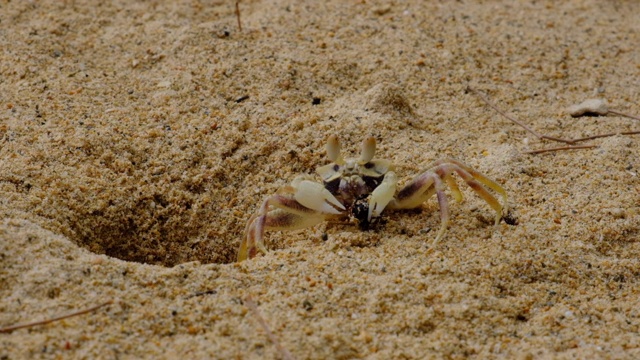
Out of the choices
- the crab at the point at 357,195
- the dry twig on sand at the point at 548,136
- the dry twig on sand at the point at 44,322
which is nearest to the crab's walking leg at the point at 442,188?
the crab at the point at 357,195

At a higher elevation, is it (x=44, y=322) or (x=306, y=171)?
(x=44, y=322)

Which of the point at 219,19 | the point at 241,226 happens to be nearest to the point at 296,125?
the point at 241,226

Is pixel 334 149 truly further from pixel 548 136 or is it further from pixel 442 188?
pixel 548 136

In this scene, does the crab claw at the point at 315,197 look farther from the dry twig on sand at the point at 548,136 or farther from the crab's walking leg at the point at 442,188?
the dry twig on sand at the point at 548,136

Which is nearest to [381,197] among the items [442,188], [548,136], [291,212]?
[442,188]

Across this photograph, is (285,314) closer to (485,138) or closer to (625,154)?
(485,138)

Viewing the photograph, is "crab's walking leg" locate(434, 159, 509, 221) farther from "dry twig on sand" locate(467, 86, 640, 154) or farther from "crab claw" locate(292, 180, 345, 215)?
"dry twig on sand" locate(467, 86, 640, 154)

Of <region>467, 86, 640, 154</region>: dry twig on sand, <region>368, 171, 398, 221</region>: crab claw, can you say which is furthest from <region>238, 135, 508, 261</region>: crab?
<region>467, 86, 640, 154</region>: dry twig on sand
